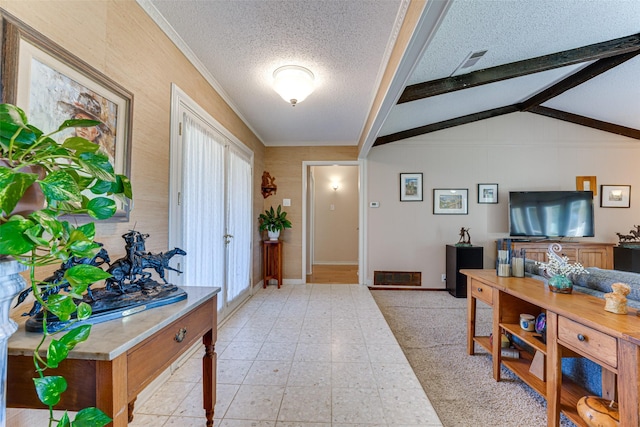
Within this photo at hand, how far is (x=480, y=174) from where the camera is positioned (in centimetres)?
467

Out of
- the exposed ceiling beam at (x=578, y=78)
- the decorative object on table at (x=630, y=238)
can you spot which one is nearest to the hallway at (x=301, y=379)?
the exposed ceiling beam at (x=578, y=78)

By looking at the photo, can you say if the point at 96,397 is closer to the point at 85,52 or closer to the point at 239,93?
the point at 85,52

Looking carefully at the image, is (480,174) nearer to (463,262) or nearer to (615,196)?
(463,262)

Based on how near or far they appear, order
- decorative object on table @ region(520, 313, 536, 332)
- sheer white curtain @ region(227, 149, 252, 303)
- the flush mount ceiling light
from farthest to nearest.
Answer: sheer white curtain @ region(227, 149, 252, 303), the flush mount ceiling light, decorative object on table @ region(520, 313, 536, 332)

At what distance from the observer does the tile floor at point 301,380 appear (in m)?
1.59

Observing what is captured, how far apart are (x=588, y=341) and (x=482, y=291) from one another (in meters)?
0.97

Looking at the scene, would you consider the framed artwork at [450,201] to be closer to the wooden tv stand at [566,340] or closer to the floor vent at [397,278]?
the floor vent at [397,278]

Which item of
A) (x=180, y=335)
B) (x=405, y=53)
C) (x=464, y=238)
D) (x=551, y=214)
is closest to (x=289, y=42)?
(x=405, y=53)

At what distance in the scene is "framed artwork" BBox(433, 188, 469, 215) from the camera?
4676 millimetres

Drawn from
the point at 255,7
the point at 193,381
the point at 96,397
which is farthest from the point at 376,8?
the point at 193,381

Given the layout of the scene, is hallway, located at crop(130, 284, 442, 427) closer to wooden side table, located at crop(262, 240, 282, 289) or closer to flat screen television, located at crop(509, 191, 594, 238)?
wooden side table, located at crop(262, 240, 282, 289)

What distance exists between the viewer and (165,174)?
1892mm

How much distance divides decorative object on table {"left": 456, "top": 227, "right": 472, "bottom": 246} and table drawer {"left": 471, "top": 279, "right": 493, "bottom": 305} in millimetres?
2236

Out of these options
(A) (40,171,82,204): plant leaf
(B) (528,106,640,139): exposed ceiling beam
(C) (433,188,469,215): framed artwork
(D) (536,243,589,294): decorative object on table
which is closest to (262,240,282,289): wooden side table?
(C) (433,188,469,215): framed artwork
